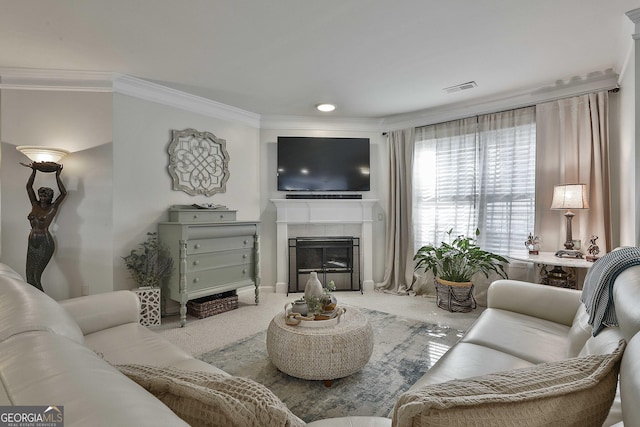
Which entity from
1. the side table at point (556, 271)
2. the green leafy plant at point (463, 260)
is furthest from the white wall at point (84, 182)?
the side table at point (556, 271)

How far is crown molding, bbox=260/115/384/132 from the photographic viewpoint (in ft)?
14.3

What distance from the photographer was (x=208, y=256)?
331cm

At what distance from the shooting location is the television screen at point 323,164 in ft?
14.1

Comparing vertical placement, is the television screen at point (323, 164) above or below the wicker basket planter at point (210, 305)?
above

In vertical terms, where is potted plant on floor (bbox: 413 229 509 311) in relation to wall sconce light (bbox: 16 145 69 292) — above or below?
below

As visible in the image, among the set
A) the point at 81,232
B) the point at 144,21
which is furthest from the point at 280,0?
the point at 81,232

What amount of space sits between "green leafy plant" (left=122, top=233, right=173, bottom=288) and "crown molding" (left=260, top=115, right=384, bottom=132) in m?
2.24

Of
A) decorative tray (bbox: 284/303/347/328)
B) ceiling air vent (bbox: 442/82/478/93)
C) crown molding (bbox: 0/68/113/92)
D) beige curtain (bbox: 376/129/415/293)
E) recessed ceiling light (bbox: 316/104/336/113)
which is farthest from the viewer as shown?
beige curtain (bbox: 376/129/415/293)

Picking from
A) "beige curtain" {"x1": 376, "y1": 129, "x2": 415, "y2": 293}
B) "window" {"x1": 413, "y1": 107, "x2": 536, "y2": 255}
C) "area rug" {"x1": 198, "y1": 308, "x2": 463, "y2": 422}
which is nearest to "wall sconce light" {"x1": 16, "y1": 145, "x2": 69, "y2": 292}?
"area rug" {"x1": 198, "y1": 308, "x2": 463, "y2": 422}

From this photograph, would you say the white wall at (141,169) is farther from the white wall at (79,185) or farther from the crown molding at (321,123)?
the crown molding at (321,123)

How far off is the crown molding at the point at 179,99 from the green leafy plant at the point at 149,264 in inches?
63.9

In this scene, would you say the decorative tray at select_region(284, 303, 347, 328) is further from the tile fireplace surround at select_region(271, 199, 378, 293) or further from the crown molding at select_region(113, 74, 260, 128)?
the crown molding at select_region(113, 74, 260, 128)

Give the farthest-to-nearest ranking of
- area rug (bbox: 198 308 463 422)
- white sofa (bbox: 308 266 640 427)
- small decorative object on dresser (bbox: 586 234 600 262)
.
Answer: small decorative object on dresser (bbox: 586 234 600 262) → area rug (bbox: 198 308 463 422) → white sofa (bbox: 308 266 640 427)

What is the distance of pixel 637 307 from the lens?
0.89 metres
